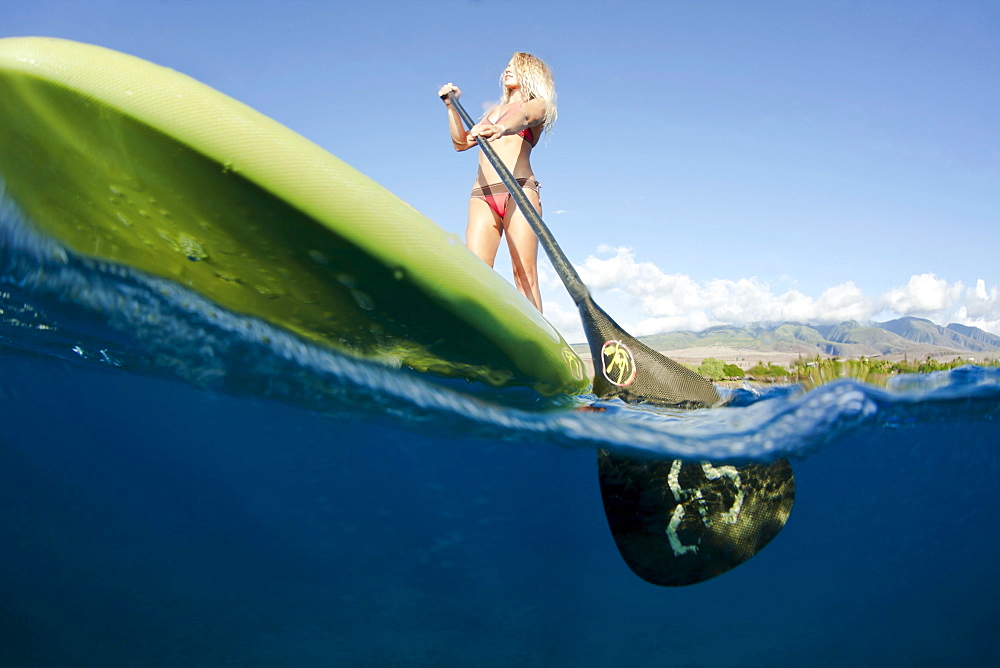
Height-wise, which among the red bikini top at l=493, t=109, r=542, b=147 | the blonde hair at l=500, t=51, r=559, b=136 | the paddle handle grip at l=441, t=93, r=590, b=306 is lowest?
the paddle handle grip at l=441, t=93, r=590, b=306

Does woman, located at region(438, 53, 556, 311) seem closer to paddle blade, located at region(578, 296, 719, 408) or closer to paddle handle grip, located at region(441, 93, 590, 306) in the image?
paddle handle grip, located at region(441, 93, 590, 306)

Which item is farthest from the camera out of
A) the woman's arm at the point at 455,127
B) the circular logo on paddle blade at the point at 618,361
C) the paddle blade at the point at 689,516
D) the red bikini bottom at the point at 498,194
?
the woman's arm at the point at 455,127

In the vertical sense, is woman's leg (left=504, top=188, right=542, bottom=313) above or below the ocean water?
above

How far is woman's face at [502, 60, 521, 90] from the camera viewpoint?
12.6 feet

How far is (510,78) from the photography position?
3873 millimetres

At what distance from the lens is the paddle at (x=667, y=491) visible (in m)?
→ 2.48

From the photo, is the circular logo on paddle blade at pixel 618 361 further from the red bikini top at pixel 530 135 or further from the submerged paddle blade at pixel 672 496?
the red bikini top at pixel 530 135

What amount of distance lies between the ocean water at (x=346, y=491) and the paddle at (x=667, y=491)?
20 centimetres

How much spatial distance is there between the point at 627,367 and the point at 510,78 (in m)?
2.56

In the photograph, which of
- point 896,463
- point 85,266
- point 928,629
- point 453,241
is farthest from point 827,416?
point 928,629

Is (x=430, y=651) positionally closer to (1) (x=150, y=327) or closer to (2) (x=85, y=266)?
(1) (x=150, y=327)

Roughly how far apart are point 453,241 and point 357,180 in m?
0.41

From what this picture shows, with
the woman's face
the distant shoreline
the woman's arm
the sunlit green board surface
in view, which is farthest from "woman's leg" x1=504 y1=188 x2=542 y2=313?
the sunlit green board surface

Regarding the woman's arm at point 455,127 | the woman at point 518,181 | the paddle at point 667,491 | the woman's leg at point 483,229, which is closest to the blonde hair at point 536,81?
the woman at point 518,181
